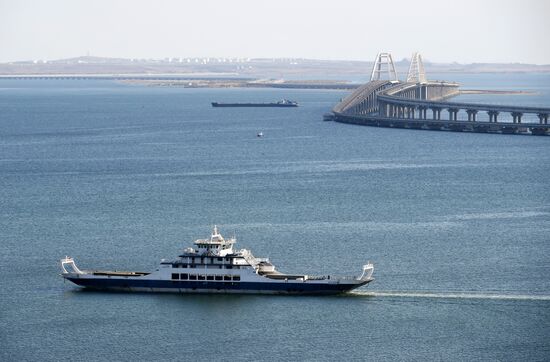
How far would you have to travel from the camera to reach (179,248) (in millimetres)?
55906

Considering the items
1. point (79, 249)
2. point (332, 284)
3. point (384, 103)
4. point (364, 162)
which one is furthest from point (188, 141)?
point (332, 284)

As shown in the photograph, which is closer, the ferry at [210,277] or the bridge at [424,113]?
the ferry at [210,277]

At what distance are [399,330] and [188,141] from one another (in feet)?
239

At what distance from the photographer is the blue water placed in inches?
1676

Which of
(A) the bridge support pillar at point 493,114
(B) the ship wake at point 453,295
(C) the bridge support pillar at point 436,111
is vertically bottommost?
(C) the bridge support pillar at point 436,111

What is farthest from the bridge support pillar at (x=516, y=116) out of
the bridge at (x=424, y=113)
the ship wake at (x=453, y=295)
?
the ship wake at (x=453, y=295)

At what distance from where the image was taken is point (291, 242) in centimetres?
5716

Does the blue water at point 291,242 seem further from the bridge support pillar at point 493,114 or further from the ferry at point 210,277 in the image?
the bridge support pillar at point 493,114

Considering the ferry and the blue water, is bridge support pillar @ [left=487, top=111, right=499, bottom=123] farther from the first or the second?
the ferry

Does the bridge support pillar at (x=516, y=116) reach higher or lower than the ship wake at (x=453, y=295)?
lower

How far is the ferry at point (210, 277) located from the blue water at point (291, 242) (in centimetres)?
53

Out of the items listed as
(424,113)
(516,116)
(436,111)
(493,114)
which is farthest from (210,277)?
(436,111)

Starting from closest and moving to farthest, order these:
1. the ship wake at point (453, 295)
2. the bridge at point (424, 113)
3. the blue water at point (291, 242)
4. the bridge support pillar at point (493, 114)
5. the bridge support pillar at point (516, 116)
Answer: the blue water at point (291, 242) < the ship wake at point (453, 295) < the bridge at point (424, 113) < the bridge support pillar at point (516, 116) < the bridge support pillar at point (493, 114)

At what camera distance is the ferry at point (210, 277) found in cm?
4850
